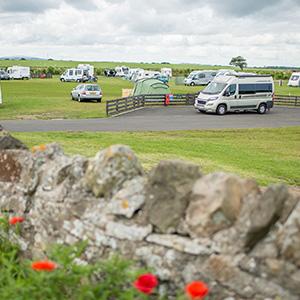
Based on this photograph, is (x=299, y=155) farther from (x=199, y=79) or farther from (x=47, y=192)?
(x=199, y=79)

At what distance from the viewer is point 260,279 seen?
3.44m

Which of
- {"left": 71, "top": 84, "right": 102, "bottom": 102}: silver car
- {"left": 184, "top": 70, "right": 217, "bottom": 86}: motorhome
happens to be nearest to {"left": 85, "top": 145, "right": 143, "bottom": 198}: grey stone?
{"left": 71, "top": 84, "right": 102, "bottom": 102}: silver car

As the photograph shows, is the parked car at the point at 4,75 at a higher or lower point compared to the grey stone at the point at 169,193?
higher

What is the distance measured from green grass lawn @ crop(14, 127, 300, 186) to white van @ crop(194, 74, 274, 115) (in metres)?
8.00

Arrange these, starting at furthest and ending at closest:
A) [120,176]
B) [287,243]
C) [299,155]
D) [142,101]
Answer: [142,101], [299,155], [120,176], [287,243]

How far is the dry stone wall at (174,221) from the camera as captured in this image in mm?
3451

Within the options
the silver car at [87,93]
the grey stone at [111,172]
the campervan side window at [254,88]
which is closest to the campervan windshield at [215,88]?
the campervan side window at [254,88]

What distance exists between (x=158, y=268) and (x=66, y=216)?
111 cm

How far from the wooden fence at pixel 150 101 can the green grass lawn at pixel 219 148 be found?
32.1 feet

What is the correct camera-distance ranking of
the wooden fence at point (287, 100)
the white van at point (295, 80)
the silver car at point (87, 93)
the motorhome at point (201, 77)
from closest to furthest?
the silver car at point (87, 93)
the wooden fence at point (287, 100)
the motorhome at point (201, 77)
the white van at point (295, 80)

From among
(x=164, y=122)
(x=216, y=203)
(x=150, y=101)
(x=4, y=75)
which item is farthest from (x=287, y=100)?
(x=4, y=75)

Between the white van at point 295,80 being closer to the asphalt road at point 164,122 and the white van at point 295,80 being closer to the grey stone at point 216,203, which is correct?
the asphalt road at point 164,122

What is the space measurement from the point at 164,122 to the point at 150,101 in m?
11.5

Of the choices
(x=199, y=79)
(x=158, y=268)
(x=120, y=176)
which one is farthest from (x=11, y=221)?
(x=199, y=79)
